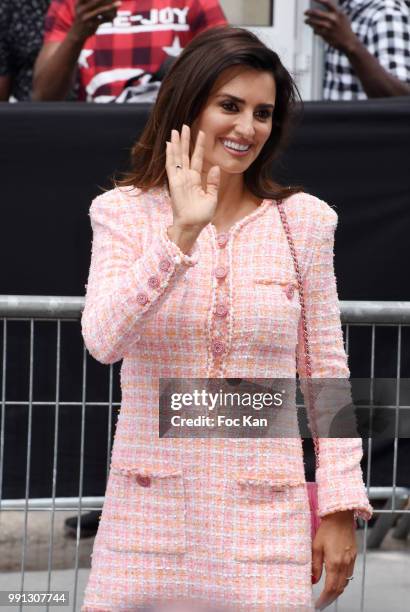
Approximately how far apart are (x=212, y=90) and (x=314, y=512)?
3.18 feet

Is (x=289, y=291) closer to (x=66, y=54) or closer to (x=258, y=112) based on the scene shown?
(x=258, y=112)

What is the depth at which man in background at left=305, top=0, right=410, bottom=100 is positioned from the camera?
5875 millimetres

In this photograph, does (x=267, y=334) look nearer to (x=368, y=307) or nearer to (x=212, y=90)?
(x=212, y=90)

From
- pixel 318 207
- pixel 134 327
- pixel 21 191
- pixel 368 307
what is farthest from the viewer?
pixel 21 191

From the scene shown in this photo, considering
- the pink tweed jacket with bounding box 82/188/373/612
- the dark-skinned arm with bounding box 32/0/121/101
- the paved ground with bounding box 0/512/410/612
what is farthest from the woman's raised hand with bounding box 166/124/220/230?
the dark-skinned arm with bounding box 32/0/121/101

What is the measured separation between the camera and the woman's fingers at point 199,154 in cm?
282

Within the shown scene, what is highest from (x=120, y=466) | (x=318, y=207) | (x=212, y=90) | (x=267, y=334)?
(x=212, y=90)

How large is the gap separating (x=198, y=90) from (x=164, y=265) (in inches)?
20.5

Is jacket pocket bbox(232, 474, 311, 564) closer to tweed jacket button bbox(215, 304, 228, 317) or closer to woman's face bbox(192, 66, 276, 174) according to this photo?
tweed jacket button bbox(215, 304, 228, 317)

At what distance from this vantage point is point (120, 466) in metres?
2.90

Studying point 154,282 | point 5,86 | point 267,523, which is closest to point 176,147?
point 154,282

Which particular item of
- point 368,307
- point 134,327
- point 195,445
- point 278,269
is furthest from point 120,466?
point 368,307

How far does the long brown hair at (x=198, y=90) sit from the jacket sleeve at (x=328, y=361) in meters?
0.19

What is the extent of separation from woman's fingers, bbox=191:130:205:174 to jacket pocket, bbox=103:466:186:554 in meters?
0.65
